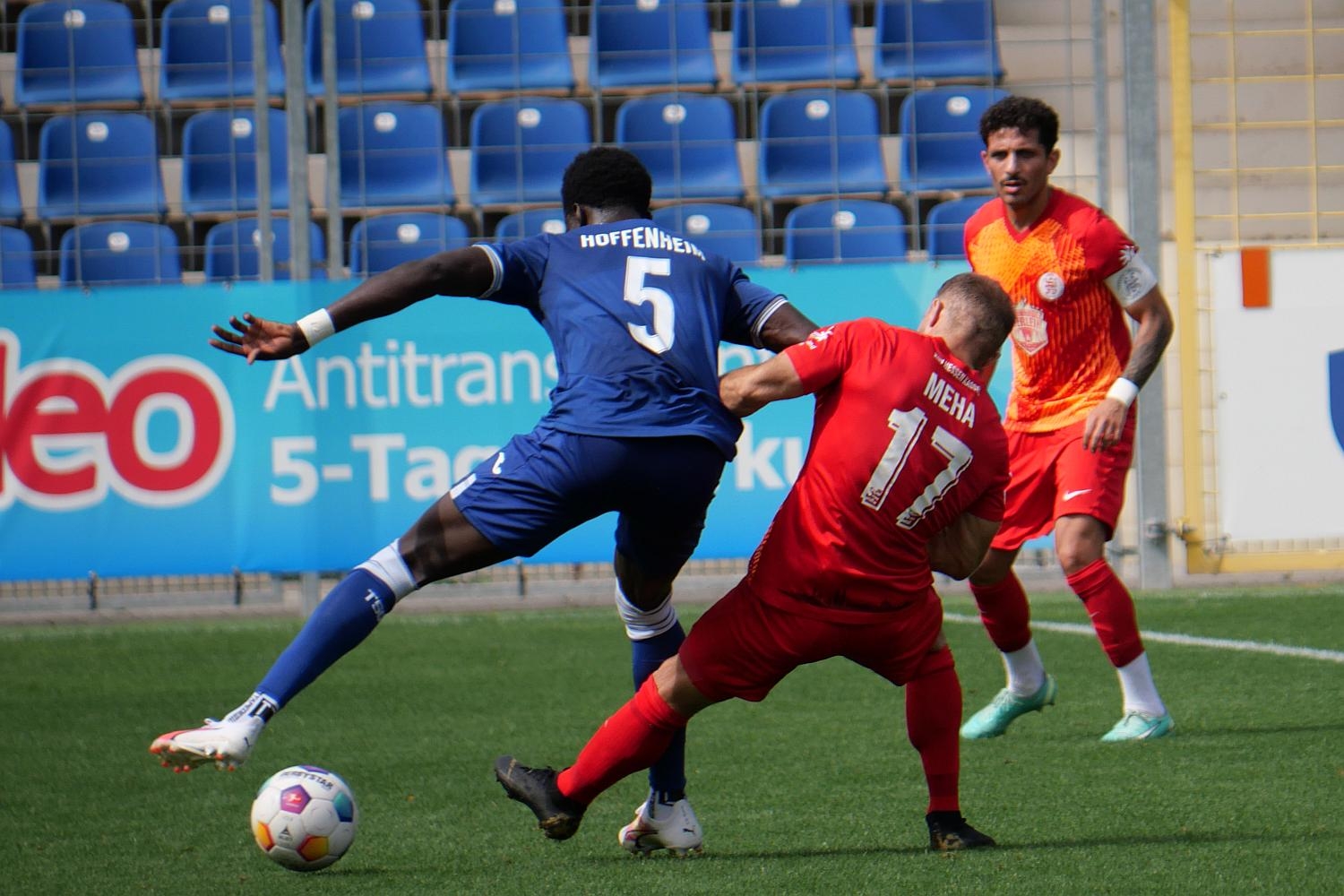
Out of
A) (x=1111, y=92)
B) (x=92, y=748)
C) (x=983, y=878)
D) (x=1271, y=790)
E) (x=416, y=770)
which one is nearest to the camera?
(x=983, y=878)

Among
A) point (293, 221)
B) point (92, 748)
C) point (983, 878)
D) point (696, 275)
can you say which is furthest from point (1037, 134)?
point (293, 221)

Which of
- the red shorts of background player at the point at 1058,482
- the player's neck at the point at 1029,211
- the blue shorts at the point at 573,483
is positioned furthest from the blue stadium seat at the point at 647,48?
the blue shorts at the point at 573,483

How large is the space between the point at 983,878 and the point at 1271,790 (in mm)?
1254

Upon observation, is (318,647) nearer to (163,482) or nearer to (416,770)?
(416,770)

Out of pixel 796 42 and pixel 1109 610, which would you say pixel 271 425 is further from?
pixel 1109 610

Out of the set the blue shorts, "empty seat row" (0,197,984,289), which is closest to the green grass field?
the blue shorts

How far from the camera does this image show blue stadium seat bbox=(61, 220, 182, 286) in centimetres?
1105

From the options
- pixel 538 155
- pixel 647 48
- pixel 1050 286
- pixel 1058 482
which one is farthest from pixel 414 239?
pixel 1058 482

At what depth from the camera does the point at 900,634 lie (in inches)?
155

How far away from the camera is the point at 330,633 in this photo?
395 cm

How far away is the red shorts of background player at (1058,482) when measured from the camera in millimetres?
5570

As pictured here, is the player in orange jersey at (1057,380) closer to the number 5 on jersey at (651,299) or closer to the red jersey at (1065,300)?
the red jersey at (1065,300)

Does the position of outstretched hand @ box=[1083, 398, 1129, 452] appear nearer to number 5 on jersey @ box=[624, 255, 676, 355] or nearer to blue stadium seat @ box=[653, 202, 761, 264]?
number 5 on jersey @ box=[624, 255, 676, 355]

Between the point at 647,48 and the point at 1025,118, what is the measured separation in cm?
647
